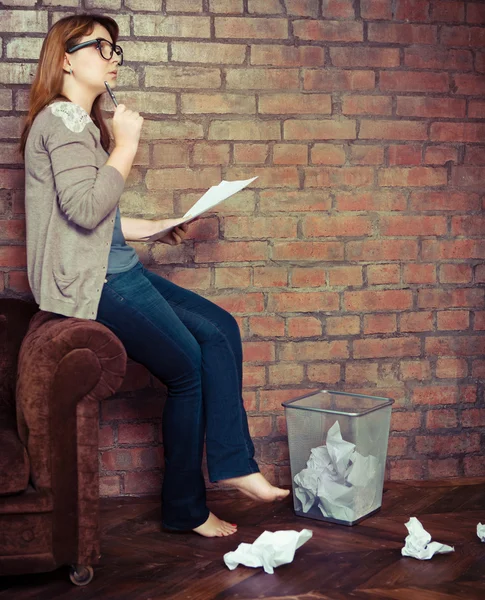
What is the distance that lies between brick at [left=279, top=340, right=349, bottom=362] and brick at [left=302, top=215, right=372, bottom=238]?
0.38 m

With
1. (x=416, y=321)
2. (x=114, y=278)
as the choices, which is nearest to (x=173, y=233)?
(x=114, y=278)

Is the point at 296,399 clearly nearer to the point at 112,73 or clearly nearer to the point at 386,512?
the point at 386,512

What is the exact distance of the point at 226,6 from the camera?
2.73 metres

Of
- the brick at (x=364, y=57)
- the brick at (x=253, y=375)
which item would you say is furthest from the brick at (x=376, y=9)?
the brick at (x=253, y=375)

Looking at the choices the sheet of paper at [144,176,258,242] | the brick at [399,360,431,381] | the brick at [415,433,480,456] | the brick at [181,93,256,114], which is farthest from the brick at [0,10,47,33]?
the brick at [415,433,480,456]

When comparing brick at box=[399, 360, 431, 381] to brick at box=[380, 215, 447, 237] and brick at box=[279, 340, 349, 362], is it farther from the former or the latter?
brick at box=[380, 215, 447, 237]

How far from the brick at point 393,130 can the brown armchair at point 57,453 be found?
1.28 m

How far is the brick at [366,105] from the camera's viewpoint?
282 cm

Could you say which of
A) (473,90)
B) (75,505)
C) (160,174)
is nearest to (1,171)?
(160,174)

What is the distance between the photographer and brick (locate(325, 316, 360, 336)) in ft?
9.47

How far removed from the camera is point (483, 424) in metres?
3.00

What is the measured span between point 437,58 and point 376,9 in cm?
27

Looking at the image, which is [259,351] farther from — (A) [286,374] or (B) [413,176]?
(B) [413,176]

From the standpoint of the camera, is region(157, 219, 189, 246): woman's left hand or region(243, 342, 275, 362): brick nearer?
region(157, 219, 189, 246): woman's left hand
